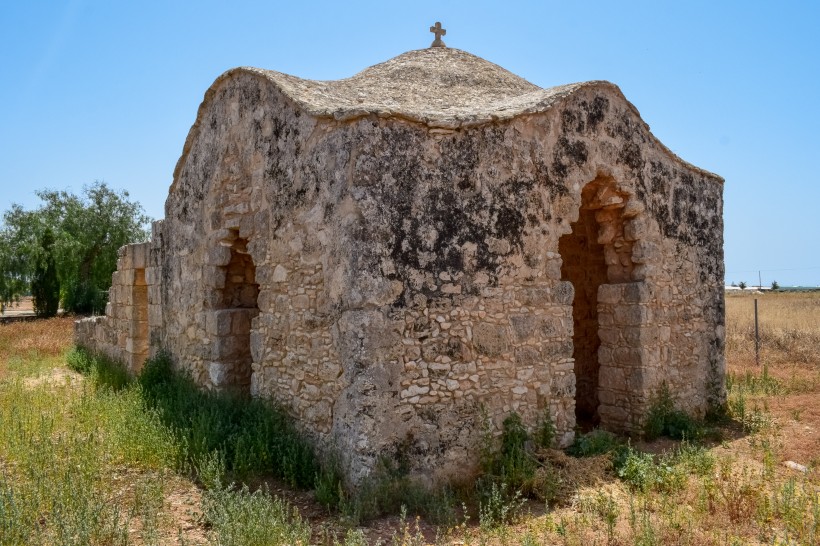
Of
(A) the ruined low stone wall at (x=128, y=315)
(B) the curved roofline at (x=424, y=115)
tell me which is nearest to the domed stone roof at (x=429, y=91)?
(B) the curved roofline at (x=424, y=115)

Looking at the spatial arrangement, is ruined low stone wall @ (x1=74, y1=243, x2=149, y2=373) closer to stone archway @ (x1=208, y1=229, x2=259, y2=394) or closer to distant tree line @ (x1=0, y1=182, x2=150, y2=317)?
stone archway @ (x1=208, y1=229, x2=259, y2=394)

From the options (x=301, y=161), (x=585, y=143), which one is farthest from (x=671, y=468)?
(x=301, y=161)

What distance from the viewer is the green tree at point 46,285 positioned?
23.6m

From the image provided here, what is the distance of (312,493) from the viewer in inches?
208

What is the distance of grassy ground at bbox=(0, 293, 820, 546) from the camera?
434cm

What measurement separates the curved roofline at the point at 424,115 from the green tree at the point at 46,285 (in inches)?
752

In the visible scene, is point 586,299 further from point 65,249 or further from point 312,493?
point 65,249

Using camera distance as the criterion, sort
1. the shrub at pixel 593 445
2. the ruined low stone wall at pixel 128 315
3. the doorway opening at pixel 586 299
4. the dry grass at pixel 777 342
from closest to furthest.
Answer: the shrub at pixel 593 445 < the doorway opening at pixel 586 299 < the ruined low stone wall at pixel 128 315 < the dry grass at pixel 777 342

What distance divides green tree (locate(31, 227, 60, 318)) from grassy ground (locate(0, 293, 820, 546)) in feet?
58.6

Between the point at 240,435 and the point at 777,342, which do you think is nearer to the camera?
the point at 240,435

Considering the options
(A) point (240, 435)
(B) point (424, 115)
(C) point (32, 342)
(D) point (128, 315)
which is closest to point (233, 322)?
(A) point (240, 435)

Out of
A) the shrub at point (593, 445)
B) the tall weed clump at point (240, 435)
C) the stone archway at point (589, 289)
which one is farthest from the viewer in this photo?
the stone archway at point (589, 289)

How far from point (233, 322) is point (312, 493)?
2.81 meters

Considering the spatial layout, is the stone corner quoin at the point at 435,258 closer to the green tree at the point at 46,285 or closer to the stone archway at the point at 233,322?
the stone archway at the point at 233,322
